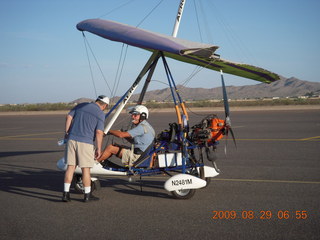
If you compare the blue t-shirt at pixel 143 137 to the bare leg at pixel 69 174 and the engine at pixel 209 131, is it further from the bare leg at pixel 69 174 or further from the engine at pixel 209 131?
the bare leg at pixel 69 174

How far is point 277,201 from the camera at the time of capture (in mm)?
6473

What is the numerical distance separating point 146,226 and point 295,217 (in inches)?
82.4

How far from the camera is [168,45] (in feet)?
21.7

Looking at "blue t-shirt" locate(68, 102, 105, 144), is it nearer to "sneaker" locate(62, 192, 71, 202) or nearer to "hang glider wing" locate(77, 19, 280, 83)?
"sneaker" locate(62, 192, 71, 202)

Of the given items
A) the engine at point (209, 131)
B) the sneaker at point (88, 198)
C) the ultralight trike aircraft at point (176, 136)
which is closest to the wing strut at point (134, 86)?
the ultralight trike aircraft at point (176, 136)

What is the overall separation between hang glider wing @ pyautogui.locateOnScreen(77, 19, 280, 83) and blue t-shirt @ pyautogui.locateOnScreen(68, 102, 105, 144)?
1.39 metres

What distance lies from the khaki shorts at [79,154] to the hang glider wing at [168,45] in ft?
6.57

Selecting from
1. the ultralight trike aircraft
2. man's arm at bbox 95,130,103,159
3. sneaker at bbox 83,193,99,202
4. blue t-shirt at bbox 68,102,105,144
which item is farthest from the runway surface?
blue t-shirt at bbox 68,102,105,144

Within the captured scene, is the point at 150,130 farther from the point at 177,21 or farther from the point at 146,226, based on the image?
the point at 177,21

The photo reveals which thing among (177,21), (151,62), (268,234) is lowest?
(268,234)

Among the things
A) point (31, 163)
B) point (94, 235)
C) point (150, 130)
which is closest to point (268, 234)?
point (94, 235)

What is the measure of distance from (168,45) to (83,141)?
7.04 ft

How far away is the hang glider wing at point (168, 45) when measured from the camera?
6.52 m
